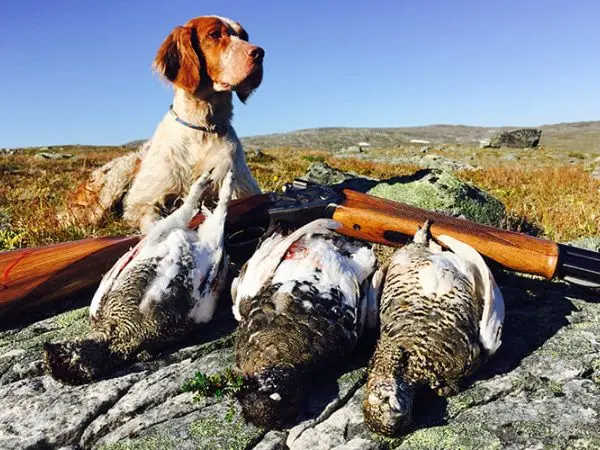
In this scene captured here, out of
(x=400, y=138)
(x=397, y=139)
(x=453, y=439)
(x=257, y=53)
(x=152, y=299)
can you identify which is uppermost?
(x=257, y=53)

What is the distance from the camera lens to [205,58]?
7.59 m

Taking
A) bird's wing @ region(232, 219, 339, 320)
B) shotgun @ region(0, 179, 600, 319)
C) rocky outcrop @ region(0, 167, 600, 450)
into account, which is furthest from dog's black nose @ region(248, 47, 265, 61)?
rocky outcrop @ region(0, 167, 600, 450)

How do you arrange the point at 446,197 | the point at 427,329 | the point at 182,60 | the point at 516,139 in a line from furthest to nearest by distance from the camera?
the point at 516,139 < the point at 446,197 < the point at 182,60 < the point at 427,329

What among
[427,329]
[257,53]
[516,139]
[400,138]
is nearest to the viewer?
[427,329]

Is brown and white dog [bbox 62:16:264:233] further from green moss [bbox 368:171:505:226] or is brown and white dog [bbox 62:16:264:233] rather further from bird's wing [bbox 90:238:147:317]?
bird's wing [bbox 90:238:147:317]

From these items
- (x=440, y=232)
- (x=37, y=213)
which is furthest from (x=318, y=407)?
(x=37, y=213)

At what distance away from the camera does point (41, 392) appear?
3.44 meters

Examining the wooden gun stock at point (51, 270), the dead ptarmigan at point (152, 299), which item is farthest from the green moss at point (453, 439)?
the wooden gun stock at point (51, 270)

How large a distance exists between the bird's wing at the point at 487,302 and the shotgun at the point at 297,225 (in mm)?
745

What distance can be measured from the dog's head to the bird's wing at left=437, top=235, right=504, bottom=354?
447cm

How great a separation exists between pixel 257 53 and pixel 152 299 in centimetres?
436

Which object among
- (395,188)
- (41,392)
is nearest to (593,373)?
(41,392)

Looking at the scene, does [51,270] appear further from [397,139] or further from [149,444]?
[397,139]

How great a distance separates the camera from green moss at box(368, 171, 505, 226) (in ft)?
25.7
